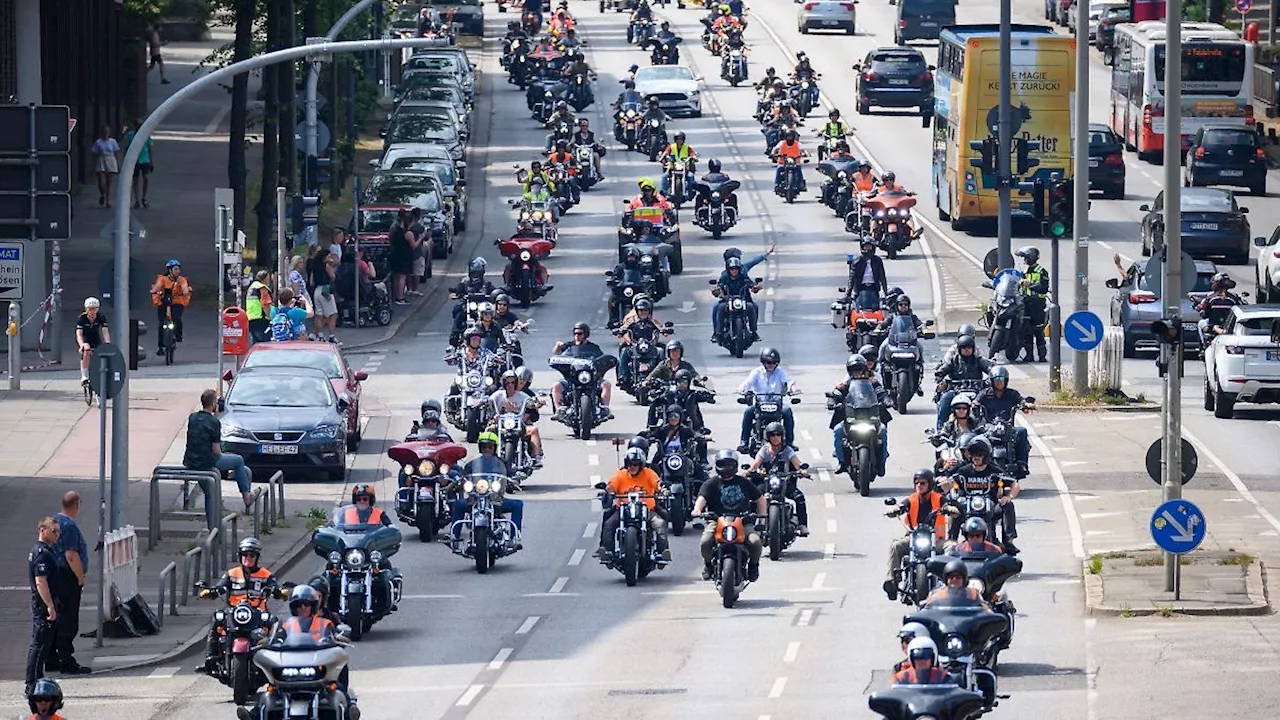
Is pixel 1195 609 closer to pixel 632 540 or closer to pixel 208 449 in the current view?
pixel 632 540

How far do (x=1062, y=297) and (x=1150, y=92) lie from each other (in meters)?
18.8

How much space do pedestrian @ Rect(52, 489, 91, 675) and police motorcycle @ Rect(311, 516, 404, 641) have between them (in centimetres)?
251

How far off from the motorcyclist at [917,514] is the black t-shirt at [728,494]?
2.12 metres

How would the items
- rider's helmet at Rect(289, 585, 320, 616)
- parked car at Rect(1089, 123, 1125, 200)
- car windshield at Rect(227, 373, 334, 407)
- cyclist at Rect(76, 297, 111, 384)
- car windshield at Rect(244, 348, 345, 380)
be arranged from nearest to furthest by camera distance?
rider's helmet at Rect(289, 585, 320, 616) → car windshield at Rect(227, 373, 334, 407) → car windshield at Rect(244, 348, 345, 380) → cyclist at Rect(76, 297, 111, 384) → parked car at Rect(1089, 123, 1125, 200)

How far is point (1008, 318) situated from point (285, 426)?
45.4 feet

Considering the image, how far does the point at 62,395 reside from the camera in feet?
138

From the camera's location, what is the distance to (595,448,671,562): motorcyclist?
29.3 meters

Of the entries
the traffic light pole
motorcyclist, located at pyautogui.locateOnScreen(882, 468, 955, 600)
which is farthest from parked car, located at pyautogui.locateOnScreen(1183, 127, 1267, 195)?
motorcyclist, located at pyautogui.locateOnScreen(882, 468, 955, 600)

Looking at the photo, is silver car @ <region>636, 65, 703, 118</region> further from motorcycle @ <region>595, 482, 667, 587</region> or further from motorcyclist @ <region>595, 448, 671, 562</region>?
motorcycle @ <region>595, 482, 667, 587</region>

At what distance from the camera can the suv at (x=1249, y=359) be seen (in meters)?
→ 39.2

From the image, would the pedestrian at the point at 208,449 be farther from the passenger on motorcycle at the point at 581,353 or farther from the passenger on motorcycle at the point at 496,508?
the passenger on motorcycle at the point at 581,353

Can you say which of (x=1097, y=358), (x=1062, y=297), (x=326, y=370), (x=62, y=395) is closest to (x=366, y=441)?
(x=326, y=370)

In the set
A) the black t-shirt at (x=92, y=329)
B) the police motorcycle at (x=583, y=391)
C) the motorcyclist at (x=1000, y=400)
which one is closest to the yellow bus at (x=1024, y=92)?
the police motorcycle at (x=583, y=391)

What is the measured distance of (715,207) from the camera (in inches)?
2409
